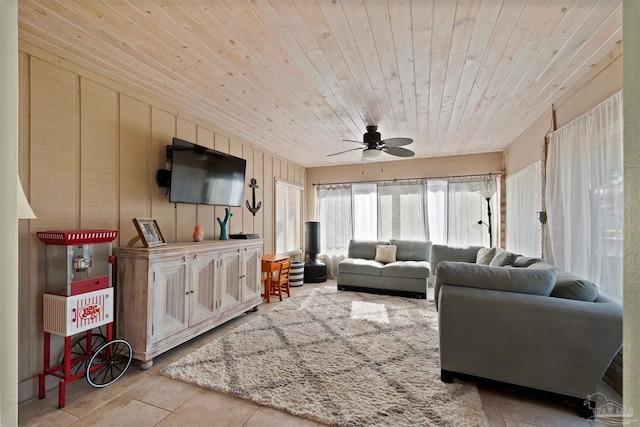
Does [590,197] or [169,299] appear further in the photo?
[169,299]

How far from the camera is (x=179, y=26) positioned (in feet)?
5.77

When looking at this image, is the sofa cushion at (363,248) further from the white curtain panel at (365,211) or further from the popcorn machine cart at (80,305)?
the popcorn machine cart at (80,305)

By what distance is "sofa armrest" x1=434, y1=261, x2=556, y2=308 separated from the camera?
2024 millimetres

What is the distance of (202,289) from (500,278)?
287 cm

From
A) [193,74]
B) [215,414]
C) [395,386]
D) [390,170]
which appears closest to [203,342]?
[215,414]

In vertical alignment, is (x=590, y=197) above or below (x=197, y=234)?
above

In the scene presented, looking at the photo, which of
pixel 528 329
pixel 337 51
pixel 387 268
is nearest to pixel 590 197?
pixel 528 329

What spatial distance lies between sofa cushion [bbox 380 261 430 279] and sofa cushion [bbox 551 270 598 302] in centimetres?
247

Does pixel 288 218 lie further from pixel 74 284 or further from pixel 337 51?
pixel 337 51

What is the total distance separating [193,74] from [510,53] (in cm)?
262

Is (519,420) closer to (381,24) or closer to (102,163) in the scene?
(381,24)

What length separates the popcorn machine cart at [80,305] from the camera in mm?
1920

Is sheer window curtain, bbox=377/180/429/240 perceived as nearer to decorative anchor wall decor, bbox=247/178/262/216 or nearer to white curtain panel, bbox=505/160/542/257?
white curtain panel, bbox=505/160/542/257

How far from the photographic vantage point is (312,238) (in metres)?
5.81
